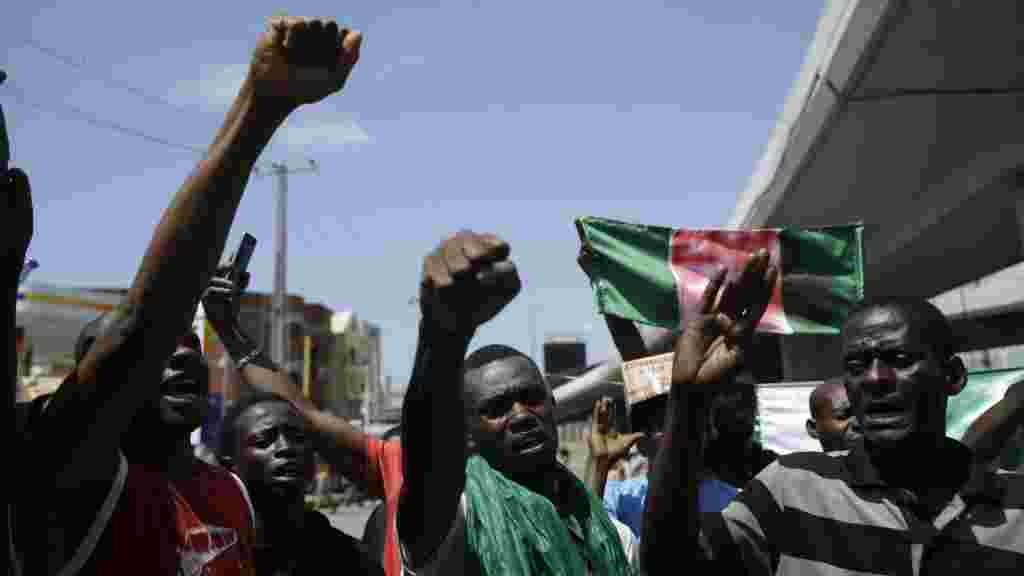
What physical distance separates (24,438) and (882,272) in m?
10.4

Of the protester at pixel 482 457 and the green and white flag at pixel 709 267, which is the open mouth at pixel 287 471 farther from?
the green and white flag at pixel 709 267

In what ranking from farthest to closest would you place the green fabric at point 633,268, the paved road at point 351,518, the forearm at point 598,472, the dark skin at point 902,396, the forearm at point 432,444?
the paved road at point 351,518
the green fabric at point 633,268
the forearm at point 598,472
the dark skin at point 902,396
the forearm at point 432,444

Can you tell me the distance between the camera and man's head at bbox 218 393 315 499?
10.1 feet

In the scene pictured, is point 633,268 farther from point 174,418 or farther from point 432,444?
point 432,444

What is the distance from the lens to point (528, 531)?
2.36 metres

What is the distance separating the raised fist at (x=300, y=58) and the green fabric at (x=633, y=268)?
3.83 m

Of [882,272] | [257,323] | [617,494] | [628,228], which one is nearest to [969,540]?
[617,494]

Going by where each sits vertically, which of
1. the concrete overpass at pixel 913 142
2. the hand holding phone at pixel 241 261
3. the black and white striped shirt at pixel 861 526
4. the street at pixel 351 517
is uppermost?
the concrete overpass at pixel 913 142

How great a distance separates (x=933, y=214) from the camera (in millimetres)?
7898

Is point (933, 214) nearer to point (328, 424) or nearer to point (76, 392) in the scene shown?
point (328, 424)

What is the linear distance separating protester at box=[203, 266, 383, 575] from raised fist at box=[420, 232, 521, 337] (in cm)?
171

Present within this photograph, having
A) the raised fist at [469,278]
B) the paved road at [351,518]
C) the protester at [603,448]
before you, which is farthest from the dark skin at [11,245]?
the paved road at [351,518]

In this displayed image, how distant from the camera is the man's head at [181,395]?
2.74m

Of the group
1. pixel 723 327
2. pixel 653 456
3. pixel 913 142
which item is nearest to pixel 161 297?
pixel 723 327
